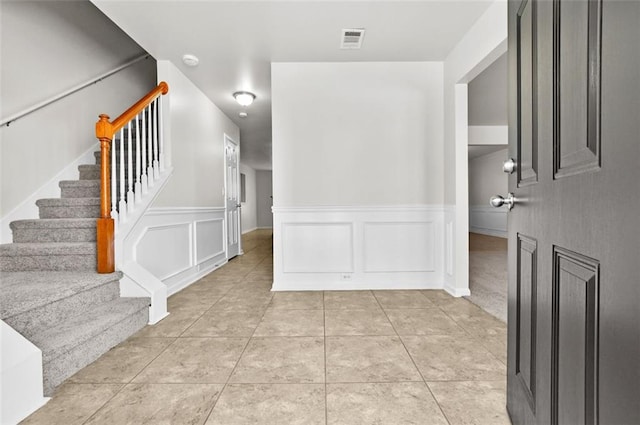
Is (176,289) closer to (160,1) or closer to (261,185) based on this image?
(160,1)

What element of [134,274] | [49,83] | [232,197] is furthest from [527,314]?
[232,197]

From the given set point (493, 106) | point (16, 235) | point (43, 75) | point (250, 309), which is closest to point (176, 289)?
point (250, 309)

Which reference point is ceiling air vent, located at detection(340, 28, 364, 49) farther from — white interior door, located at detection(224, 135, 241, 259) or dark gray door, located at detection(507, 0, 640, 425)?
white interior door, located at detection(224, 135, 241, 259)

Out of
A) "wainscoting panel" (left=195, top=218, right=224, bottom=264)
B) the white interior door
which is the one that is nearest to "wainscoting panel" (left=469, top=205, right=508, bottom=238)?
the white interior door

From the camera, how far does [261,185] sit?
12.3 m

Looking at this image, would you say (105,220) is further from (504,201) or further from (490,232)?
(490,232)

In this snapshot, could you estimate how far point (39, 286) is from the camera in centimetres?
187

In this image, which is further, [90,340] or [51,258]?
[51,258]

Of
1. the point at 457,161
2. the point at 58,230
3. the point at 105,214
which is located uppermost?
the point at 457,161

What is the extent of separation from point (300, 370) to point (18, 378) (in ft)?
3.98

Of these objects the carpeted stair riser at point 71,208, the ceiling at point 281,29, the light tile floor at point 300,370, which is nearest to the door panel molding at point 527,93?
the light tile floor at point 300,370

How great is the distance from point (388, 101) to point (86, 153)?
332 centimetres

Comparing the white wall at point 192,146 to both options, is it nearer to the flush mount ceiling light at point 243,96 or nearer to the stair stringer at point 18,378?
the flush mount ceiling light at point 243,96

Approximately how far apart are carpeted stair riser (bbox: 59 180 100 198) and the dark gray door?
338 centimetres
